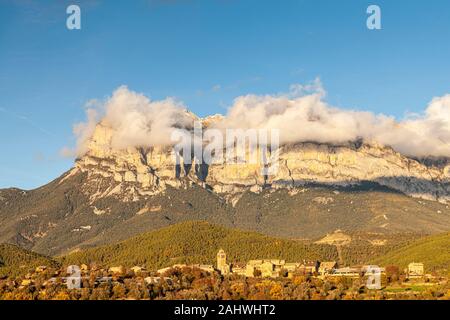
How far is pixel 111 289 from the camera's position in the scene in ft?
552

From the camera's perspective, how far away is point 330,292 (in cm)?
16375
